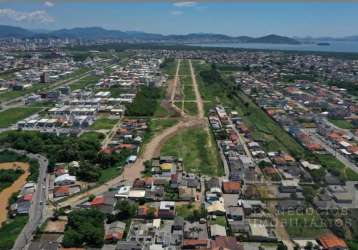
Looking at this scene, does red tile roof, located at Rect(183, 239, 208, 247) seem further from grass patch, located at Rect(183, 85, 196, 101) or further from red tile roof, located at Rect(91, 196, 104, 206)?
grass patch, located at Rect(183, 85, 196, 101)

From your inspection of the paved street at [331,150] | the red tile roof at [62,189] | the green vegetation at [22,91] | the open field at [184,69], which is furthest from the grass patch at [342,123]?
the green vegetation at [22,91]

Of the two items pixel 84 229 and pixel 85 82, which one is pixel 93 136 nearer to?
pixel 84 229

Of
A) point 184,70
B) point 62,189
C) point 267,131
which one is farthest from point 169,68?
point 62,189

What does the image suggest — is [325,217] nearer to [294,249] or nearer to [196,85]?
[294,249]

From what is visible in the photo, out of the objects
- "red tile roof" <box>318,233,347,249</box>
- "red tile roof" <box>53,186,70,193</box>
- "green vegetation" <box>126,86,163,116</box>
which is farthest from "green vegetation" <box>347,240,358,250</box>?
"green vegetation" <box>126,86,163,116</box>

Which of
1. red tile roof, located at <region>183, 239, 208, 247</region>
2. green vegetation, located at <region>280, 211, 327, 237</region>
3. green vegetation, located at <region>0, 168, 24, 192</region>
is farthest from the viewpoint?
green vegetation, located at <region>0, 168, 24, 192</region>

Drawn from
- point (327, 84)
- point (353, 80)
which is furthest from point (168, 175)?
point (353, 80)
